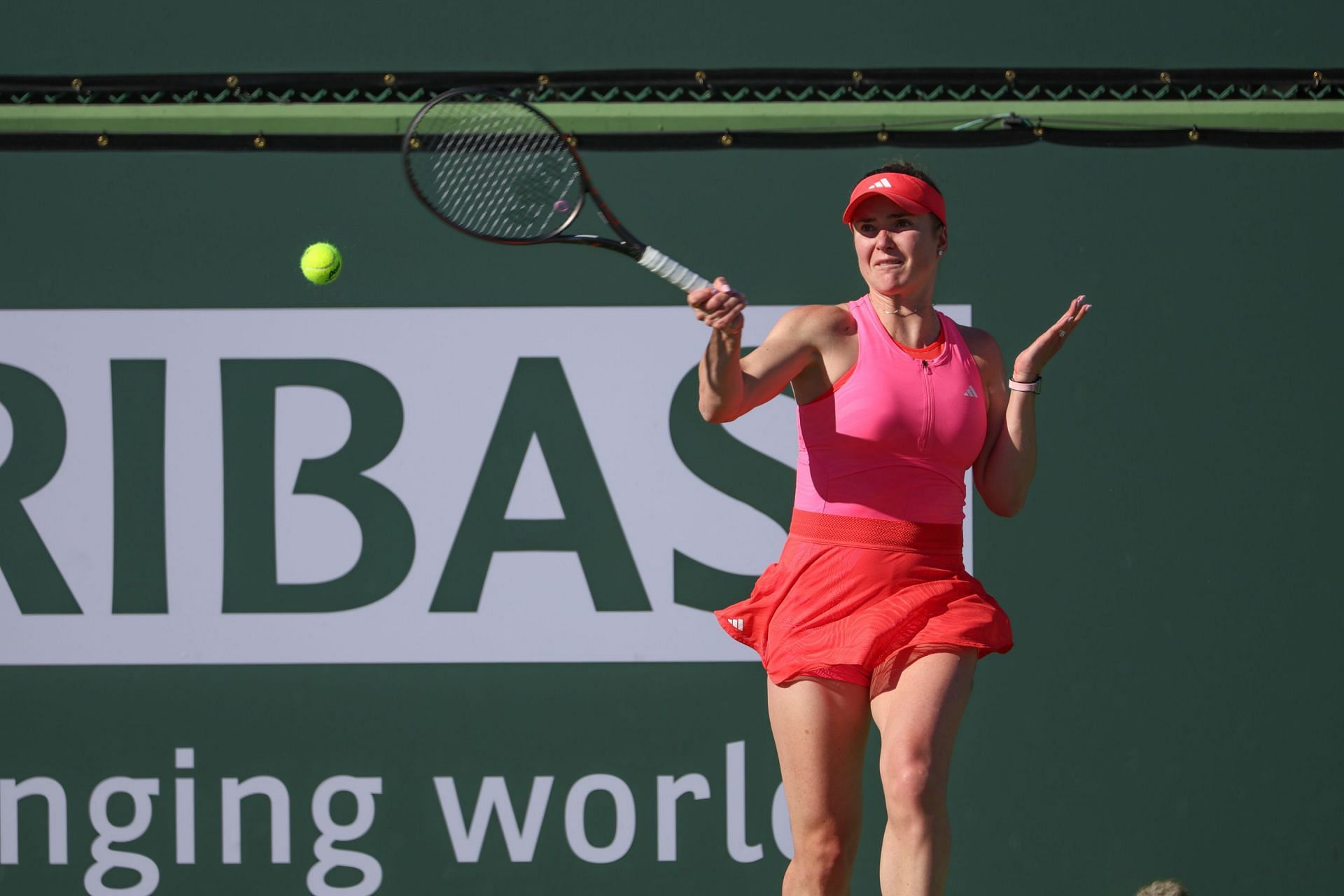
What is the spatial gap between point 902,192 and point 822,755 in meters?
0.91

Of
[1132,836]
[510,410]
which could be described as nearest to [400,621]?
[510,410]

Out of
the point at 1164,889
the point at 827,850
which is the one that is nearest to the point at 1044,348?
the point at 827,850

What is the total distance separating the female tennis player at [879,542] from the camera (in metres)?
2.23

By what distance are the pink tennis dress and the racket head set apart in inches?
22.1

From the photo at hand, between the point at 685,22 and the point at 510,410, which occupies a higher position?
the point at 685,22

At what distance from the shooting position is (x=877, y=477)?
2328mm

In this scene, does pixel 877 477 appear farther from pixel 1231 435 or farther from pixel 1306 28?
pixel 1306 28

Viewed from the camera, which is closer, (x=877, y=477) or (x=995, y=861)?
(x=877, y=477)

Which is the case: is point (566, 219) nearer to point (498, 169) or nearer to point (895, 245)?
point (498, 169)

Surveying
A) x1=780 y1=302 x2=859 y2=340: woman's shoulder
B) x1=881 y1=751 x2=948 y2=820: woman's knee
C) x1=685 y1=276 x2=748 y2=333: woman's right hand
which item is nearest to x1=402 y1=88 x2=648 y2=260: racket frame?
x1=685 y1=276 x2=748 y2=333: woman's right hand

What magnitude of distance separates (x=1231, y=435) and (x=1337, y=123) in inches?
27.7

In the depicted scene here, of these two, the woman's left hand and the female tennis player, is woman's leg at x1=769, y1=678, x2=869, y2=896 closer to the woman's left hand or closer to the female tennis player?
the female tennis player

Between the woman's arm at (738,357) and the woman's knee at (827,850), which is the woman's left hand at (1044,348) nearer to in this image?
the woman's arm at (738,357)

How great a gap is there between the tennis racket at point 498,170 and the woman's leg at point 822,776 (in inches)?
31.8
